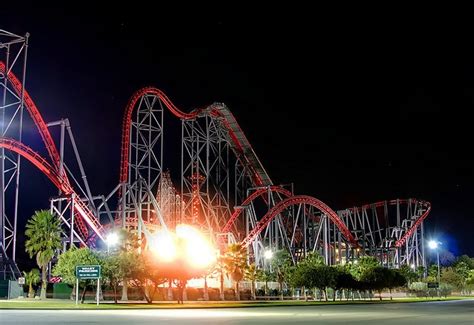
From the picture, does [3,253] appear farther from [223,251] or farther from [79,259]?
[223,251]

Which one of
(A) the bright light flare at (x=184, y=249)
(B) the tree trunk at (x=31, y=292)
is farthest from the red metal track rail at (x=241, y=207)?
(B) the tree trunk at (x=31, y=292)

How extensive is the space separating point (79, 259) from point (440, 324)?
28.1 meters

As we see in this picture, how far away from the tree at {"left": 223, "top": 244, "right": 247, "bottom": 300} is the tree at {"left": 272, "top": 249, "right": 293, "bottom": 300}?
425 inches

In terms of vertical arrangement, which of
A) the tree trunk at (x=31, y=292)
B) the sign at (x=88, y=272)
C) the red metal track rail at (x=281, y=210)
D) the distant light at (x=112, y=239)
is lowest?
A: the tree trunk at (x=31, y=292)

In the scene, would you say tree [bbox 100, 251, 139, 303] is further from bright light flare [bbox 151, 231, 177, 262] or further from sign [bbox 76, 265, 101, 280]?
sign [bbox 76, 265, 101, 280]

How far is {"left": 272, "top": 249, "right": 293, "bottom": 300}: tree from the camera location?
6531cm

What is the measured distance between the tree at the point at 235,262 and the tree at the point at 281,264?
35.4ft

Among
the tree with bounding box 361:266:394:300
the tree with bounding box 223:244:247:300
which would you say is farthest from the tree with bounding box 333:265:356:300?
the tree with bounding box 223:244:247:300

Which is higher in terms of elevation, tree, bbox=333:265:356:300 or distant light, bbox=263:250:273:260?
distant light, bbox=263:250:273:260

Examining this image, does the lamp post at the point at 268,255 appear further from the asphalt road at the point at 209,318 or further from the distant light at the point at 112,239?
the asphalt road at the point at 209,318

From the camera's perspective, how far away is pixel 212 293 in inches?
2154

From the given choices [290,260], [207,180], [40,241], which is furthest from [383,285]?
[40,241]

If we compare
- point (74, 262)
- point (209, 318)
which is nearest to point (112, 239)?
point (74, 262)

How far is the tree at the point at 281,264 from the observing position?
65.3 metres
